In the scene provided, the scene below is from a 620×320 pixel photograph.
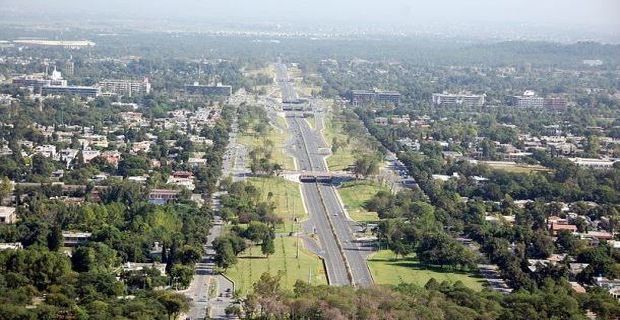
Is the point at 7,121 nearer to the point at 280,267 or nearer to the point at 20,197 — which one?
the point at 20,197

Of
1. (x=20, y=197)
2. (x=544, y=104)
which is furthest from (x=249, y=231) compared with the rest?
(x=544, y=104)

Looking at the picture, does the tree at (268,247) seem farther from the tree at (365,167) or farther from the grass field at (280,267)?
the tree at (365,167)

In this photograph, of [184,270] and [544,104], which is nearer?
[184,270]

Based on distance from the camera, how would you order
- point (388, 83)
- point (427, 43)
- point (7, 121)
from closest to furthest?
point (7, 121) < point (388, 83) < point (427, 43)

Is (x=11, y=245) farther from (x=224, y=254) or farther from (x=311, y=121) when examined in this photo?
(x=311, y=121)

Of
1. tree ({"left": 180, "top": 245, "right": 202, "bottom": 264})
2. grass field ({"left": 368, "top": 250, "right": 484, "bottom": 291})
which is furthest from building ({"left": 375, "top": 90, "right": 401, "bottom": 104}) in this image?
tree ({"left": 180, "top": 245, "right": 202, "bottom": 264})

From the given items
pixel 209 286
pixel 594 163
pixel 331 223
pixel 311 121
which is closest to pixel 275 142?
pixel 311 121

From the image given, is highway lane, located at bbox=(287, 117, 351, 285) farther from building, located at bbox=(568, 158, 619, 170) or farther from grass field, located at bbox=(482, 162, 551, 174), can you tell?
building, located at bbox=(568, 158, 619, 170)
